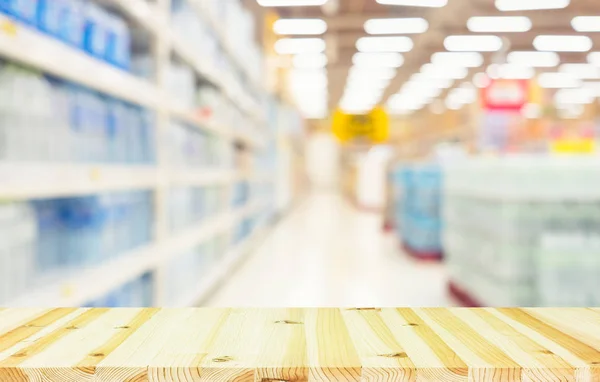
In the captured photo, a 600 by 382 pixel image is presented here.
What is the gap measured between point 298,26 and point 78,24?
8352mm

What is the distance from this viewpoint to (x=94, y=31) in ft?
8.06

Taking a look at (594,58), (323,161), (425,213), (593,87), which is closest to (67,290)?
(425,213)

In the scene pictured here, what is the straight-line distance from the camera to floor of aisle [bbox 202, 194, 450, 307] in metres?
4.36

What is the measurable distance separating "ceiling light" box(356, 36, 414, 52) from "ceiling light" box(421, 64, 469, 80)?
2.55 metres

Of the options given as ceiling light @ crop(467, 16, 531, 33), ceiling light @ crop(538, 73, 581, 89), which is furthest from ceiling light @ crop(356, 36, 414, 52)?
ceiling light @ crop(538, 73, 581, 89)

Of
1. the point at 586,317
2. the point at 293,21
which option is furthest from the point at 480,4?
the point at 586,317

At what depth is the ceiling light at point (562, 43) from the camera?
454 inches

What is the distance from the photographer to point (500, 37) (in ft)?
36.0

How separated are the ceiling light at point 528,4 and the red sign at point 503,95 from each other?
104cm

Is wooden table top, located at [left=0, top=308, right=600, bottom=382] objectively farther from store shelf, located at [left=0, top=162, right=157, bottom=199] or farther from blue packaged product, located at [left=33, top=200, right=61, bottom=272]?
blue packaged product, located at [left=33, top=200, right=61, bottom=272]

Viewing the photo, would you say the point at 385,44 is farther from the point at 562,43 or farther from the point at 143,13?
the point at 143,13

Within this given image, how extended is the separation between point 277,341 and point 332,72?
15308 mm

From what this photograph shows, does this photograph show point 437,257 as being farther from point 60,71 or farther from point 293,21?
point 293,21

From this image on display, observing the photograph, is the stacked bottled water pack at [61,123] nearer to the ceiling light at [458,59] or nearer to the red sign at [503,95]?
the red sign at [503,95]
